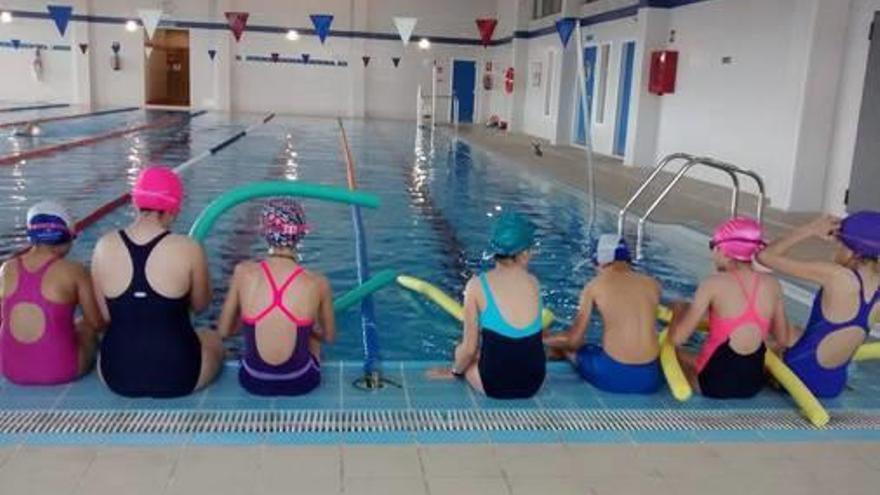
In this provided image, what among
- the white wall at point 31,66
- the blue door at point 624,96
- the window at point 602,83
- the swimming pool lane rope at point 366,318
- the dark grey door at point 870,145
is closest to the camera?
the swimming pool lane rope at point 366,318

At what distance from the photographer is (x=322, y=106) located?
96.9ft

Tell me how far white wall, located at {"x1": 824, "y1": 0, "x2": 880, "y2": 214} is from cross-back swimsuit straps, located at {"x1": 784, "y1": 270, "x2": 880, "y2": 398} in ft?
21.2

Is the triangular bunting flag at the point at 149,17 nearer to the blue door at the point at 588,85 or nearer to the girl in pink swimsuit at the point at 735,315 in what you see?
the blue door at the point at 588,85

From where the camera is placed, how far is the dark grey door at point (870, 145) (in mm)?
9008

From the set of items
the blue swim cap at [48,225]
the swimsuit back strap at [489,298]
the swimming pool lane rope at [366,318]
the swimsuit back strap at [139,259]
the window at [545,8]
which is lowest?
the swimming pool lane rope at [366,318]

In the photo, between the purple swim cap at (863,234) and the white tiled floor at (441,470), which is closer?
the white tiled floor at (441,470)

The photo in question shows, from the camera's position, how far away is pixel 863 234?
358 cm

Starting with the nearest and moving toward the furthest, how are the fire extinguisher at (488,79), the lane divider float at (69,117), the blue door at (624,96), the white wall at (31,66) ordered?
1. the blue door at (624,96)
2. the lane divider float at (69,117)
3. the white wall at (31,66)
4. the fire extinguisher at (488,79)

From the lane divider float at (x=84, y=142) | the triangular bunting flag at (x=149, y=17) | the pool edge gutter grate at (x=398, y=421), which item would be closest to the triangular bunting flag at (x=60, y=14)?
the triangular bunting flag at (x=149, y=17)

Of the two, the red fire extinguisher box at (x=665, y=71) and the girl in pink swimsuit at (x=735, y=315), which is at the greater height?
the red fire extinguisher box at (x=665, y=71)

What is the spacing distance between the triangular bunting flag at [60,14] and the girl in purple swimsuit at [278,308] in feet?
82.3

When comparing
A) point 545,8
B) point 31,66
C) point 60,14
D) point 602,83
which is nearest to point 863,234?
point 602,83

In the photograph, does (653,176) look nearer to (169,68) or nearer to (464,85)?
(464,85)

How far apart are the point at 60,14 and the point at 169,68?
29.4ft
